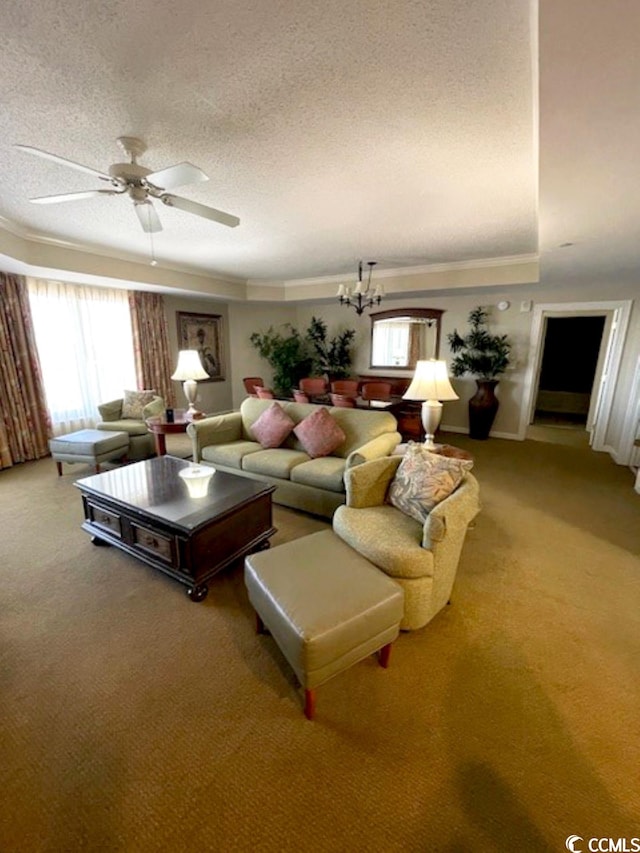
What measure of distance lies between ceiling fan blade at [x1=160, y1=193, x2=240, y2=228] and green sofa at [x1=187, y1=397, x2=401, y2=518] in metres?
1.88

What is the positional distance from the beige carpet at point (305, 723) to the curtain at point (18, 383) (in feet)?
9.21

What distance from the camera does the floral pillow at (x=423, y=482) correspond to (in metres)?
2.05

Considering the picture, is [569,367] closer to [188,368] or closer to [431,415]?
[431,415]

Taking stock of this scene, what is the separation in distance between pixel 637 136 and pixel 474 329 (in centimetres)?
445

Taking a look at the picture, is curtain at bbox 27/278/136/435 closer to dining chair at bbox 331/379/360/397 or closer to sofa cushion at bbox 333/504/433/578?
dining chair at bbox 331/379/360/397

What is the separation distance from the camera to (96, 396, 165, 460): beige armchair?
179 inches

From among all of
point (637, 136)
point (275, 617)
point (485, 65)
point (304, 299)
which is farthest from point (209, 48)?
point (304, 299)

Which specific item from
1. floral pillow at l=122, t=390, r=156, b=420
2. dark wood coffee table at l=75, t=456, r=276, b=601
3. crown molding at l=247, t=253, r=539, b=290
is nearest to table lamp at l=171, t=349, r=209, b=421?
dark wood coffee table at l=75, t=456, r=276, b=601

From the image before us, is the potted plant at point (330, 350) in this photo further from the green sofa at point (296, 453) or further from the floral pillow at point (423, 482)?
the floral pillow at point (423, 482)

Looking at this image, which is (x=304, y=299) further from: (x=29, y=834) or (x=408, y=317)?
(x=29, y=834)

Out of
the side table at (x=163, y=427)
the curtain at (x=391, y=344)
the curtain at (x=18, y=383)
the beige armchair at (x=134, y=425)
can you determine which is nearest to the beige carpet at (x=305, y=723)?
the side table at (x=163, y=427)

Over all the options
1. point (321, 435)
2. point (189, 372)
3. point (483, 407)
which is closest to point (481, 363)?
point (483, 407)

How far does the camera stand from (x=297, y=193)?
9.22ft

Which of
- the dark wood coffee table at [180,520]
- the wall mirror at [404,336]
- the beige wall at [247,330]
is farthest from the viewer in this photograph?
the beige wall at [247,330]
